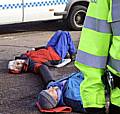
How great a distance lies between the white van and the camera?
30.9 feet

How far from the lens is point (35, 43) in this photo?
873 cm

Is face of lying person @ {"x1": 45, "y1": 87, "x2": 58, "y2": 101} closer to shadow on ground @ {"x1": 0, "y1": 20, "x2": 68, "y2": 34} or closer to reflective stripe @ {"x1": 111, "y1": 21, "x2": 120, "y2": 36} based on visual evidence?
reflective stripe @ {"x1": 111, "y1": 21, "x2": 120, "y2": 36}

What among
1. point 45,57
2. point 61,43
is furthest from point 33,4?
point 45,57

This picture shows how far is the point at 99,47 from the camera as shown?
10.2 ft

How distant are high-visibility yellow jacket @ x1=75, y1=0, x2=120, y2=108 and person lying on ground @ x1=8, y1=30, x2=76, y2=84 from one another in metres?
2.59

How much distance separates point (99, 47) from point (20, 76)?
2938mm

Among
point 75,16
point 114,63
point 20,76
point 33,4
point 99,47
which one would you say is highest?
point 99,47

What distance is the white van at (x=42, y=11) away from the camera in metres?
→ 9.43

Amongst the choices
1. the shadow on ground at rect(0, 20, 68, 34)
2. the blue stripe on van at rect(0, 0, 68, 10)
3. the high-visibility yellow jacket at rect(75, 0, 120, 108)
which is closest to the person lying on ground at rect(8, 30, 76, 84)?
the high-visibility yellow jacket at rect(75, 0, 120, 108)

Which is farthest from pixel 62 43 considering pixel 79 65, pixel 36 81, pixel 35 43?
pixel 79 65

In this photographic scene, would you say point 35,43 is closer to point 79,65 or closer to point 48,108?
point 48,108

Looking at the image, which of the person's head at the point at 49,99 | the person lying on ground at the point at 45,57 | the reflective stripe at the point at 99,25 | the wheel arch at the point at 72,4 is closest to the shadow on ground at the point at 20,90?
the person lying on ground at the point at 45,57

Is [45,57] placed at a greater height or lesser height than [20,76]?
greater

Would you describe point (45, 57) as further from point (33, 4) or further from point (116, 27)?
point (33, 4)
